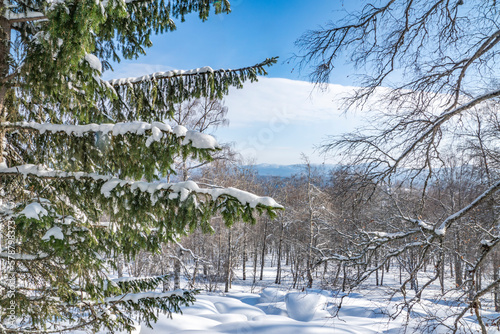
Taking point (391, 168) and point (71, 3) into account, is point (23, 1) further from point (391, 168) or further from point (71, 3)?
point (391, 168)

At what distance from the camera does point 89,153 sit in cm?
256

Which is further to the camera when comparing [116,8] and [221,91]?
[221,91]

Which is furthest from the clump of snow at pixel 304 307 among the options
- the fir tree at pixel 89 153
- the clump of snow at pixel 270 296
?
the fir tree at pixel 89 153

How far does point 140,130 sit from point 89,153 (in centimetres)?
72

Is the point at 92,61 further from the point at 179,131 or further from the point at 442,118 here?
the point at 442,118

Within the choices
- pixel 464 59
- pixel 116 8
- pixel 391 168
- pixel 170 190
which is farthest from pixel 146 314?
pixel 464 59

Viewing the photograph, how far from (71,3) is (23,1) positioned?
1642mm

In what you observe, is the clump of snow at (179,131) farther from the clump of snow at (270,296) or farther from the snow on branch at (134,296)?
the clump of snow at (270,296)

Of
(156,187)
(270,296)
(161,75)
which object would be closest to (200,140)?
(156,187)

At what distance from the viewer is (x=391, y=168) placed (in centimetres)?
348

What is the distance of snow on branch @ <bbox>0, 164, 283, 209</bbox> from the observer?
1.87 metres

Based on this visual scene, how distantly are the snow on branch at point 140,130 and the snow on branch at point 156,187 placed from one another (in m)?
0.33

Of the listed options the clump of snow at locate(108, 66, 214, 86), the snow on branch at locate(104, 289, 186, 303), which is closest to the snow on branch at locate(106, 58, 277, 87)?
the clump of snow at locate(108, 66, 214, 86)

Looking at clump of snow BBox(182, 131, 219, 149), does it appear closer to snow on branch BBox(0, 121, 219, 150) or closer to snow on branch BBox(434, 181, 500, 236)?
snow on branch BBox(0, 121, 219, 150)
